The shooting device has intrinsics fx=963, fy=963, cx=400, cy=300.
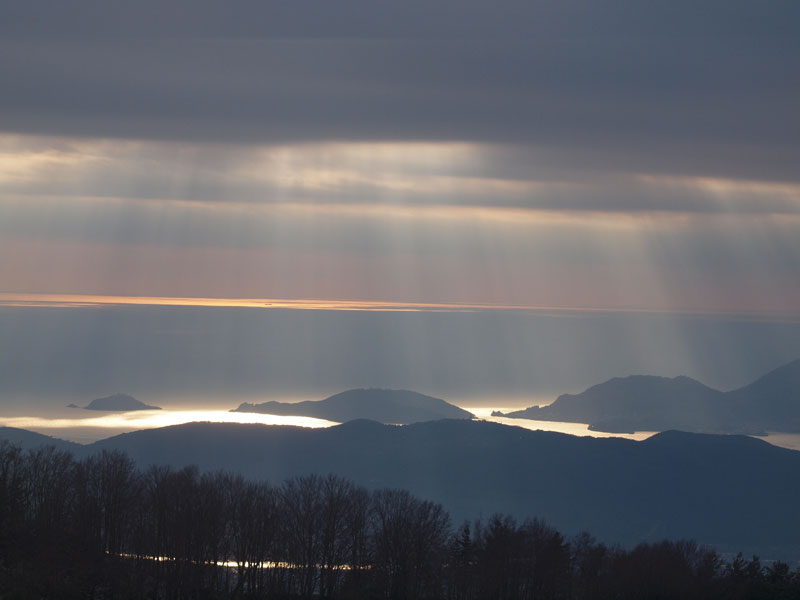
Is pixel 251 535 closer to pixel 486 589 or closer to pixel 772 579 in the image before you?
pixel 486 589

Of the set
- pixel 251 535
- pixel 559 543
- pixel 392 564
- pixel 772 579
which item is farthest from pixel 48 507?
pixel 772 579

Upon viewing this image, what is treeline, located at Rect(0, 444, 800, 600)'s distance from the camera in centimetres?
9350

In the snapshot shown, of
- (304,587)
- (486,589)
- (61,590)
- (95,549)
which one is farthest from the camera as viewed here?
(486,589)

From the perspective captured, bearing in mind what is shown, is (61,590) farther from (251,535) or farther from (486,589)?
(486,589)

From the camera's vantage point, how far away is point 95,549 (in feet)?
298

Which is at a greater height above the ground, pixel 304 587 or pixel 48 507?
pixel 48 507

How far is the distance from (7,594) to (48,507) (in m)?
40.5

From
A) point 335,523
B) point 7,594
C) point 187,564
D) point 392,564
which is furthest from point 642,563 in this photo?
point 7,594

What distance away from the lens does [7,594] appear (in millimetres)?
61688

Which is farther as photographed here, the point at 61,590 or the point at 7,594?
the point at 61,590

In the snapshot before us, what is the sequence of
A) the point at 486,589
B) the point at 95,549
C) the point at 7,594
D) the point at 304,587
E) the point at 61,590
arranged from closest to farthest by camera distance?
1. the point at 7,594
2. the point at 61,590
3. the point at 95,549
4. the point at 304,587
5. the point at 486,589

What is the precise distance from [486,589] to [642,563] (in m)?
19.7

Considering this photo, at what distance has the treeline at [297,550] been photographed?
93500 mm

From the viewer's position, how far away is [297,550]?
107 m
